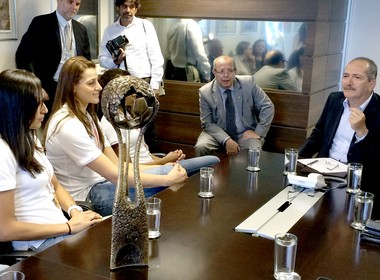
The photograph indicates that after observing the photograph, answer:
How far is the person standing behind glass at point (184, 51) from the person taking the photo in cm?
466

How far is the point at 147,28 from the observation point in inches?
169

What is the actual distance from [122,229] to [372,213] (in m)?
1.02

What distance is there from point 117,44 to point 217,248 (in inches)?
116

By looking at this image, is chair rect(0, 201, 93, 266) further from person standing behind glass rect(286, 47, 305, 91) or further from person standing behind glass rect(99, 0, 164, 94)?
person standing behind glass rect(286, 47, 305, 91)

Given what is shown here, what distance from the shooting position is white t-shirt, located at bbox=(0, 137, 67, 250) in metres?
1.66

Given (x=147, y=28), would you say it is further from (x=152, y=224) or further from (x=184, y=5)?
(x=152, y=224)

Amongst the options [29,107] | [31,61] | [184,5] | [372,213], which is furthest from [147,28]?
[372,213]

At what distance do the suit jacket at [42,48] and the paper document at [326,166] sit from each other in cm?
221

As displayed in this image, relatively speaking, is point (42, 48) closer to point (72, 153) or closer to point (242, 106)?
point (242, 106)

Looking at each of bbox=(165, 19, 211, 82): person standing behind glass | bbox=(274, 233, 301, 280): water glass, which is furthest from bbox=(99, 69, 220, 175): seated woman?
bbox=(165, 19, 211, 82): person standing behind glass

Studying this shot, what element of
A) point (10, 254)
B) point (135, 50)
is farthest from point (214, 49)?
point (10, 254)

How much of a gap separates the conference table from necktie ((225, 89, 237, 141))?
213cm

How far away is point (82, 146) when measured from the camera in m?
2.17

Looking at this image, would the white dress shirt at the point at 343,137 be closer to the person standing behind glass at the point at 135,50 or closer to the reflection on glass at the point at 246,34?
the reflection on glass at the point at 246,34
